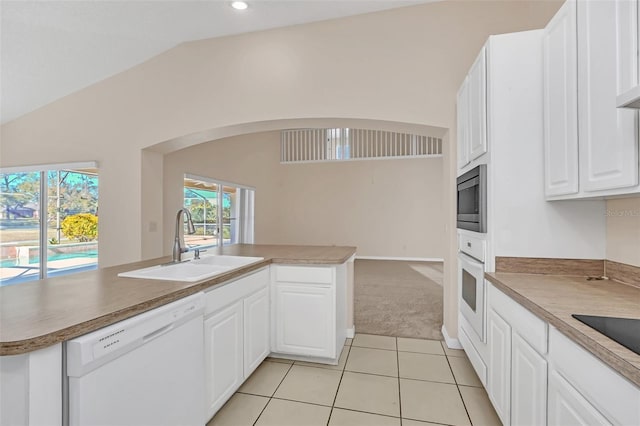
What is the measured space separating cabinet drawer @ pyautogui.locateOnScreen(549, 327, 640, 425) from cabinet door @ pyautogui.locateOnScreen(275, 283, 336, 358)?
1.51 m

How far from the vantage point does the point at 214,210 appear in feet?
18.2

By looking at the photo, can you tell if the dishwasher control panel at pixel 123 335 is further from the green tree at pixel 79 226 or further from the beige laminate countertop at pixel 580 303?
the green tree at pixel 79 226

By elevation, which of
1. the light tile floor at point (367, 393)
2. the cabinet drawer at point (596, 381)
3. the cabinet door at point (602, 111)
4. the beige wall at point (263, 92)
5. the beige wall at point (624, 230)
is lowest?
the light tile floor at point (367, 393)

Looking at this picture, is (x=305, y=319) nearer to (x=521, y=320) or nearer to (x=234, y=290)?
(x=234, y=290)

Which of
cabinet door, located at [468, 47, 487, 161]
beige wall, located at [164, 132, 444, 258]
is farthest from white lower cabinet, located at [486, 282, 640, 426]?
beige wall, located at [164, 132, 444, 258]

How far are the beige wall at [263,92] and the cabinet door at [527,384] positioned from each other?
4.59 ft

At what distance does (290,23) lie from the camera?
10.1 feet

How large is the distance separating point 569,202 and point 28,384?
257cm

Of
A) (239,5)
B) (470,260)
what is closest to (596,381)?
(470,260)

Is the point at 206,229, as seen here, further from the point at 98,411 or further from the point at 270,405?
the point at 98,411

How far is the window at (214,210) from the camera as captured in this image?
513 centimetres

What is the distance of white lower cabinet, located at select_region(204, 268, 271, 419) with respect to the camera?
66.7 inches

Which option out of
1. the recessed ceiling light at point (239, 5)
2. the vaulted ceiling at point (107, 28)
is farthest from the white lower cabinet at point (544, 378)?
the recessed ceiling light at point (239, 5)

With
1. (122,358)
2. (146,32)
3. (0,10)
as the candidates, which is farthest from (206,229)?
(122,358)
